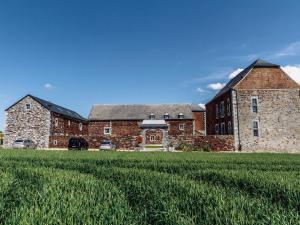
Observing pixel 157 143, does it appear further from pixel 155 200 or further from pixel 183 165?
pixel 155 200

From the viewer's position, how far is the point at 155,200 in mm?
4418

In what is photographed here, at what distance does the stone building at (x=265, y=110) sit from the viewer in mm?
33125

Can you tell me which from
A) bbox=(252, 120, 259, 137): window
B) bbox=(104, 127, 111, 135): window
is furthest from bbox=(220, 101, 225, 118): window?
bbox=(104, 127, 111, 135): window

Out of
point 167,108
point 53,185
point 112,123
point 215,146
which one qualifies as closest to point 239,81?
point 215,146

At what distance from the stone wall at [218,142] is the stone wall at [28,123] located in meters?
22.5

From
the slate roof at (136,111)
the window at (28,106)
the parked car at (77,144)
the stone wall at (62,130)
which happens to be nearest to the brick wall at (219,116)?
the slate roof at (136,111)

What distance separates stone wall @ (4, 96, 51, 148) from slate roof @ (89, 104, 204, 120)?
9.31 meters

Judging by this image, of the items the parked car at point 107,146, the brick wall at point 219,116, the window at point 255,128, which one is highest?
the brick wall at point 219,116

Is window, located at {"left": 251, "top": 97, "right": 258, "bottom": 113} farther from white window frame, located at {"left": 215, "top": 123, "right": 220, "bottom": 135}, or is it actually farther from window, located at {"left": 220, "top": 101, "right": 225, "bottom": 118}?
white window frame, located at {"left": 215, "top": 123, "right": 220, "bottom": 135}

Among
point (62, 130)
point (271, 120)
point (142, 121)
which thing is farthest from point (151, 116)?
point (271, 120)

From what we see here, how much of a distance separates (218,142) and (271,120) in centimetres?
737

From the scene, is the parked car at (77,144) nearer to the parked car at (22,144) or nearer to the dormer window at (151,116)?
the parked car at (22,144)

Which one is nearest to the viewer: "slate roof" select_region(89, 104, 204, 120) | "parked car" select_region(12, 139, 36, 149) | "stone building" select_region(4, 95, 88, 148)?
"parked car" select_region(12, 139, 36, 149)

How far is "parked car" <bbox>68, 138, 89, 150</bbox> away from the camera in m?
33.8
